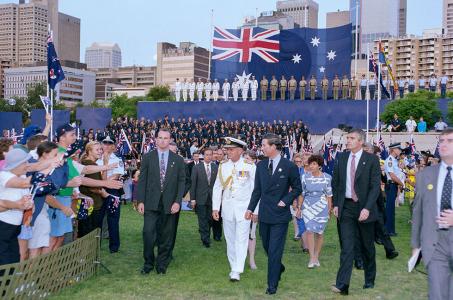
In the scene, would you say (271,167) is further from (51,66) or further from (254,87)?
(254,87)

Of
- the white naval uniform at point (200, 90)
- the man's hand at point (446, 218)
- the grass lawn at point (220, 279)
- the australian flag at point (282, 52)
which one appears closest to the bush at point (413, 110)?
the australian flag at point (282, 52)

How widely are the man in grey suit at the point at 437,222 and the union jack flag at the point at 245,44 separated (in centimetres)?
3671

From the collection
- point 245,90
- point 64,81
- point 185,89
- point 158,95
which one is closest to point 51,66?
point 245,90

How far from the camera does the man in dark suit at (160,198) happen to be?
28.1ft

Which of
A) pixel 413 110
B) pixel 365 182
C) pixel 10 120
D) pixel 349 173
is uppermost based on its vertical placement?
pixel 413 110

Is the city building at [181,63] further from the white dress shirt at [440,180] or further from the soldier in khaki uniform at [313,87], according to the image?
the white dress shirt at [440,180]

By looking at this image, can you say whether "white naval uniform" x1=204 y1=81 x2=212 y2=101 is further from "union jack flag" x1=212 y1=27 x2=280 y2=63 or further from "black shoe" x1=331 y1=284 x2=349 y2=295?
"black shoe" x1=331 y1=284 x2=349 y2=295

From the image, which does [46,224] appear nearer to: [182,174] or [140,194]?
[140,194]

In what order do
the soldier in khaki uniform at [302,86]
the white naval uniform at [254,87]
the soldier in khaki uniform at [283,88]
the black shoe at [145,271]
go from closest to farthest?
the black shoe at [145,271]
the soldier in khaki uniform at [302,86]
the soldier in khaki uniform at [283,88]
the white naval uniform at [254,87]

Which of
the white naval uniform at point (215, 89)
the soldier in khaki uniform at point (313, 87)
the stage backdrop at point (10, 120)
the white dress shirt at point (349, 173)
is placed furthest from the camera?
the white naval uniform at point (215, 89)

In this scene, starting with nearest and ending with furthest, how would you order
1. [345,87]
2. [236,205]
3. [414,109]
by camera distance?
[236,205] < [414,109] < [345,87]

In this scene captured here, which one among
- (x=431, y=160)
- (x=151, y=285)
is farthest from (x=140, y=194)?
(x=431, y=160)

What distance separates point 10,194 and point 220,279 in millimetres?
3300

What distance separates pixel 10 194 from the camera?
20.1ft
